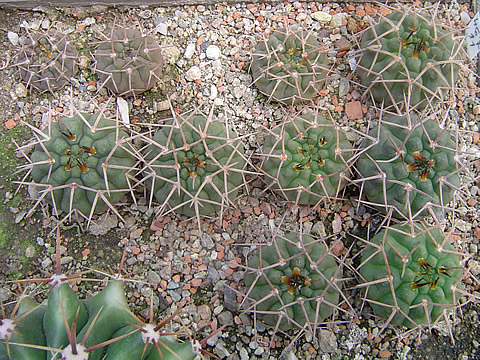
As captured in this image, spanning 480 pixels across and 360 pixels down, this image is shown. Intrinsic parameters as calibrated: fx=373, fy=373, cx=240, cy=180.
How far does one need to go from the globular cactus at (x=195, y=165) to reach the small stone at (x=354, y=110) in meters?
0.82

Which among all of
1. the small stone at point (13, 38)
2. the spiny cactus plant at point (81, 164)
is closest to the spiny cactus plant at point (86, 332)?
the spiny cactus plant at point (81, 164)

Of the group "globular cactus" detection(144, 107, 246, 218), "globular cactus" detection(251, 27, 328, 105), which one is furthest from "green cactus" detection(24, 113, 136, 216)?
"globular cactus" detection(251, 27, 328, 105)

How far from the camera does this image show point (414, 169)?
1.77 m

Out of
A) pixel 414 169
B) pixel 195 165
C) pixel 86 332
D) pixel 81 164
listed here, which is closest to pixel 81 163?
pixel 81 164

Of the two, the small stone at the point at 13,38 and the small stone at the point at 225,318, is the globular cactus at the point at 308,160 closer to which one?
the small stone at the point at 225,318

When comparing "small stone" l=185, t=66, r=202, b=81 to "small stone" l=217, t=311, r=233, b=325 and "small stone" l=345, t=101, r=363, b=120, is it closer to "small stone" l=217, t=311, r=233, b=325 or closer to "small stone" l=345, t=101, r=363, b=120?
"small stone" l=345, t=101, r=363, b=120

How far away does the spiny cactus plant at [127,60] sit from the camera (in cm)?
210

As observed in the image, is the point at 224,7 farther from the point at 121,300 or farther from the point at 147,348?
the point at 147,348

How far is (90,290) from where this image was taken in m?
2.01

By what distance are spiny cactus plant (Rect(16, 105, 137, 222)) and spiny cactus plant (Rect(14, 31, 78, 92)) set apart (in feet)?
1.57

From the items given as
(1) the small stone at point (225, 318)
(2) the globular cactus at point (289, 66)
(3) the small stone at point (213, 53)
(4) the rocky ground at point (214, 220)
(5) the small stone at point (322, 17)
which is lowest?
(1) the small stone at point (225, 318)

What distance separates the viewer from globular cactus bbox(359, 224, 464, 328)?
1662 mm

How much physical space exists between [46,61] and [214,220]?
1377mm

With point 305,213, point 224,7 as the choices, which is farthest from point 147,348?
point 224,7
